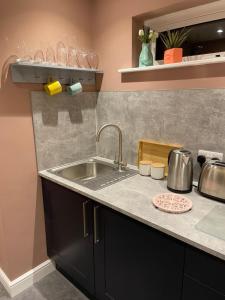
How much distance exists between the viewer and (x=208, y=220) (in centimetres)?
106

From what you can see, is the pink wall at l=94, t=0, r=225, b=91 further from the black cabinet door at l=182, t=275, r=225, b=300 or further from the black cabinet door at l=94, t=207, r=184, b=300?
the black cabinet door at l=182, t=275, r=225, b=300

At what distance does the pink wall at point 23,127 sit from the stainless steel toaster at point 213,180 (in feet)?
3.85

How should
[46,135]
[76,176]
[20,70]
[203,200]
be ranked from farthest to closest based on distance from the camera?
[76,176]
[46,135]
[20,70]
[203,200]

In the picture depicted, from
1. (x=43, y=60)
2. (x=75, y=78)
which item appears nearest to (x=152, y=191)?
(x=75, y=78)

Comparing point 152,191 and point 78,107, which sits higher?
point 78,107

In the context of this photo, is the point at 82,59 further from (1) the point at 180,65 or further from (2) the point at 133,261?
(2) the point at 133,261

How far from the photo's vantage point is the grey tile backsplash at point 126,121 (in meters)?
1.38

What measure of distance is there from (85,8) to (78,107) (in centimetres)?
78

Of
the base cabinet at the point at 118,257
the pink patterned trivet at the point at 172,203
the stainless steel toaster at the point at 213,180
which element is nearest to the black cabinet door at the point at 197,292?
the base cabinet at the point at 118,257

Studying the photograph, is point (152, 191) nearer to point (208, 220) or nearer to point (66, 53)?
point (208, 220)

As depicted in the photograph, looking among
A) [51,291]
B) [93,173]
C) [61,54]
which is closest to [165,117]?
[93,173]

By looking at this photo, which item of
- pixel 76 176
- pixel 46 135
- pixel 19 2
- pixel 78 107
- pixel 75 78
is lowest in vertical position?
pixel 76 176

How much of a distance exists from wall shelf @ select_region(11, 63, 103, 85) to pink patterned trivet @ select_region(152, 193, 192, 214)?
1.10 meters

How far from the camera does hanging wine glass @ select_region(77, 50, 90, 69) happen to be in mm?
1821
